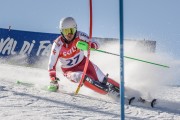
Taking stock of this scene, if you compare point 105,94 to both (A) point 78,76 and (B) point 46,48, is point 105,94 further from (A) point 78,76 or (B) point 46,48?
(B) point 46,48

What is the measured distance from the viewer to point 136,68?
25.7 ft

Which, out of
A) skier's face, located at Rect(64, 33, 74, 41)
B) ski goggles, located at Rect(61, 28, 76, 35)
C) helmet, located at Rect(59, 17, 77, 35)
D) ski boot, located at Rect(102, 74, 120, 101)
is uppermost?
helmet, located at Rect(59, 17, 77, 35)

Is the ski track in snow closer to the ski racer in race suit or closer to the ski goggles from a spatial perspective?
the ski racer in race suit

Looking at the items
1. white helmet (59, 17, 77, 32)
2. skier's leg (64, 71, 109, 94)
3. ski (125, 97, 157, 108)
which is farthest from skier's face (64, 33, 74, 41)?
ski (125, 97, 157, 108)

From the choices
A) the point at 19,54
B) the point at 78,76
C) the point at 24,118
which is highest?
the point at 19,54

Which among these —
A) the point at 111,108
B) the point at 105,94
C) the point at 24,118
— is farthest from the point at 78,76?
the point at 24,118

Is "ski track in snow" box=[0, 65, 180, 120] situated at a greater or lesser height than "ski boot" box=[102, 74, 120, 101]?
lesser

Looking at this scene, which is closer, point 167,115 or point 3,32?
point 167,115

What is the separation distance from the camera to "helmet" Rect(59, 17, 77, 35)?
627 centimetres

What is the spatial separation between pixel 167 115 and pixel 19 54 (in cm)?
777

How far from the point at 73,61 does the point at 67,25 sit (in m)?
0.72

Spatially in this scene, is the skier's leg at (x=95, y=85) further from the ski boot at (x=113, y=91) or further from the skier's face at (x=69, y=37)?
the skier's face at (x=69, y=37)

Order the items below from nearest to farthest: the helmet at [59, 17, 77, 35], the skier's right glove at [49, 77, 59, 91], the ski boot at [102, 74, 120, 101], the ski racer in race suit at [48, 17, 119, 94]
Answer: the ski boot at [102, 74, 120, 101] → the ski racer in race suit at [48, 17, 119, 94] → the skier's right glove at [49, 77, 59, 91] → the helmet at [59, 17, 77, 35]

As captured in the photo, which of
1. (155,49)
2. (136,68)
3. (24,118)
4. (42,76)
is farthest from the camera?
(155,49)
